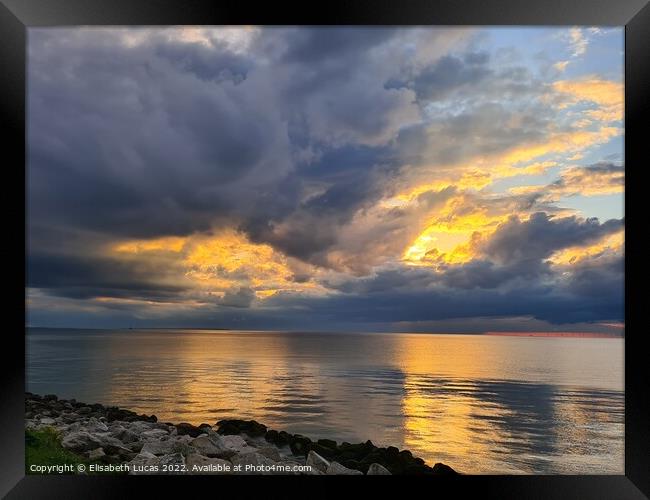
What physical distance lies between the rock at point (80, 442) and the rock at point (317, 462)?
195 centimetres

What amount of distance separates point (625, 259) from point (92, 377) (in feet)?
57.3

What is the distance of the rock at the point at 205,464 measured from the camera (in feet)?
13.4

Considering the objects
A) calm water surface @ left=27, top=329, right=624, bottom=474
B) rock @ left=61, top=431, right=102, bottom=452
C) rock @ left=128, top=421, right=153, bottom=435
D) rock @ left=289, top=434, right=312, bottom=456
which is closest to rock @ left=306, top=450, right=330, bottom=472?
rock @ left=289, top=434, right=312, bottom=456

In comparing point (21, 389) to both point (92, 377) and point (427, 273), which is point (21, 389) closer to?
point (92, 377)

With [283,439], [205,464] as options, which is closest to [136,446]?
[205,464]

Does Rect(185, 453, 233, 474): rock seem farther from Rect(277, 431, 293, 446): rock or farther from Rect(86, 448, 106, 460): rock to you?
Rect(277, 431, 293, 446): rock

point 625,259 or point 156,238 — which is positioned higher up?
point 156,238

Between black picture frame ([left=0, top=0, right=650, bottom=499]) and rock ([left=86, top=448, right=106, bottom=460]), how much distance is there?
3.32ft

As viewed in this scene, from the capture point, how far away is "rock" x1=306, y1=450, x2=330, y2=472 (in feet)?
14.6

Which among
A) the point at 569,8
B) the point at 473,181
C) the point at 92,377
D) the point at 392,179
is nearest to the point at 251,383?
the point at 92,377

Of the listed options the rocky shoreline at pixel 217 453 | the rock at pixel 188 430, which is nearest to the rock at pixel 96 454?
the rocky shoreline at pixel 217 453

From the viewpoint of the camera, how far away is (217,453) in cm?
445

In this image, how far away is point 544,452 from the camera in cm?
945

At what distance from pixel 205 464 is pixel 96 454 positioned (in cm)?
107
